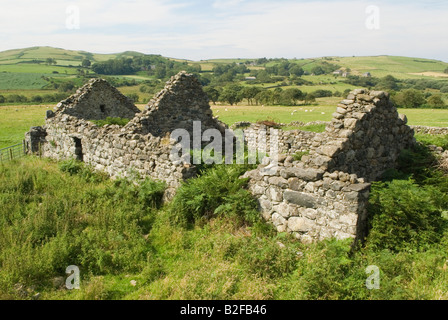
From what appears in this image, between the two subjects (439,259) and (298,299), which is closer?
(298,299)

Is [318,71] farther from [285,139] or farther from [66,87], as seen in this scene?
[285,139]

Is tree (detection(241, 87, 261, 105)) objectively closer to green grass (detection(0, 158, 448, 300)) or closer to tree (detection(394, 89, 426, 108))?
tree (detection(394, 89, 426, 108))

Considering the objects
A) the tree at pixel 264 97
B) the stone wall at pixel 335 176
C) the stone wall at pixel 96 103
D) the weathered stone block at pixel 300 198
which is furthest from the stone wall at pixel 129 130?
the tree at pixel 264 97

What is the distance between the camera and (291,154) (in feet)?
30.7

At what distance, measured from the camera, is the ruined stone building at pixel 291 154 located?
6.95m

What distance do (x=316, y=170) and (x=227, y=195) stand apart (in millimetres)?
2547

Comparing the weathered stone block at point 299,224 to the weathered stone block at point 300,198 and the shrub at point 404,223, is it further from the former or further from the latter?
the shrub at point 404,223

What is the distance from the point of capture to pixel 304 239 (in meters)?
7.29

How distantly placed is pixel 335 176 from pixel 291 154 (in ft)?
8.26

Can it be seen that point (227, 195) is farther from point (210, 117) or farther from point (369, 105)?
point (210, 117)

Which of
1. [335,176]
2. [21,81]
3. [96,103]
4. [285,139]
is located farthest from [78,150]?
[21,81]
